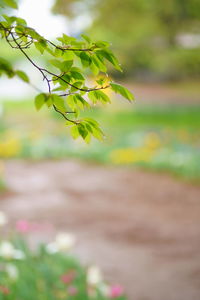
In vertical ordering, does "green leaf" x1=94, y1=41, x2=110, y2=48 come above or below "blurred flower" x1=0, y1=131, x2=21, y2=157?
below

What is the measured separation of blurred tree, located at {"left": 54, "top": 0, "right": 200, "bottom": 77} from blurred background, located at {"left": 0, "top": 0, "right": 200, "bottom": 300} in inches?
1.3

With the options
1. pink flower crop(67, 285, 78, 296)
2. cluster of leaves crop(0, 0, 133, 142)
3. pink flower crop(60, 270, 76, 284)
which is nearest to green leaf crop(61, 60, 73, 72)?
cluster of leaves crop(0, 0, 133, 142)

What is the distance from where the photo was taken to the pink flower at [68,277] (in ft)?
9.08

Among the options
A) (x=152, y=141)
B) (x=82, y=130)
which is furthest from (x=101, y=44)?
(x=152, y=141)

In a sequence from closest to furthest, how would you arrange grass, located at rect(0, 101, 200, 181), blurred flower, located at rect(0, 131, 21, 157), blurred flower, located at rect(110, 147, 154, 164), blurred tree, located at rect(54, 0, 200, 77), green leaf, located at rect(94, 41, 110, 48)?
green leaf, located at rect(94, 41, 110, 48)
grass, located at rect(0, 101, 200, 181)
blurred flower, located at rect(110, 147, 154, 164)
blurred flower, located at rect(0, 131, 21, 157)
blurred tree, located at rect(54, 0, 200, 77)

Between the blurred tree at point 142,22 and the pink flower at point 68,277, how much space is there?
9443 mm

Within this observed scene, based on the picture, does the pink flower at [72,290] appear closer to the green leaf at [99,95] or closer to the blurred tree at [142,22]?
the green leaf at [99,95]

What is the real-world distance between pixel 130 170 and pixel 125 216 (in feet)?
7.56

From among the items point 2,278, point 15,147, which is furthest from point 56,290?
point 15,147

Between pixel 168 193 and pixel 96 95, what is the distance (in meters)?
5.15

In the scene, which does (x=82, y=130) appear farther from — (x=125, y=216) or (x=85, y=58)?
Answer: (x=125, y=216)

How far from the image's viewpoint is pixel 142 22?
11.6 metres

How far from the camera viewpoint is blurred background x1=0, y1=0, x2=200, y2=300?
399cm

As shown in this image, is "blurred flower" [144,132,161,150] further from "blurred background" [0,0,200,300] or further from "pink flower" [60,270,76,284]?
"pink flower" [60,270,76,284]
